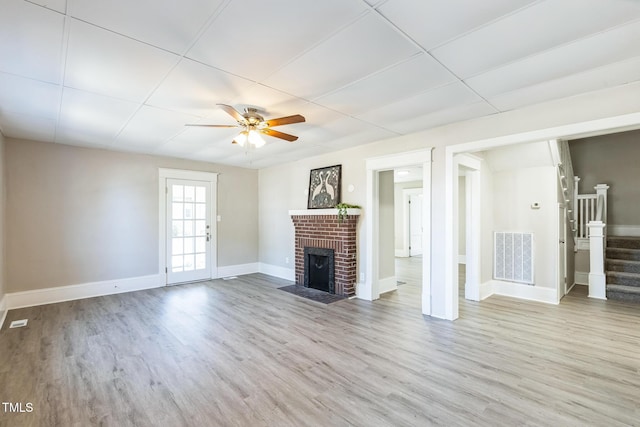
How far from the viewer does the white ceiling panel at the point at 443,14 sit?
1.64m

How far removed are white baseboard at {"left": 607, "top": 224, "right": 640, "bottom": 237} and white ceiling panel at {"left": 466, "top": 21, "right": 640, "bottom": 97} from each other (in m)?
5.86

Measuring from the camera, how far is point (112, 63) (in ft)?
7.42

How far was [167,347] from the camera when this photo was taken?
3.06 metres

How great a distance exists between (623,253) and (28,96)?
882cm

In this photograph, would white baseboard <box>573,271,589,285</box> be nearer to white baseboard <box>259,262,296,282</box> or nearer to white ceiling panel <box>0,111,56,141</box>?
white baseboard <box>259,262,296,282</box>

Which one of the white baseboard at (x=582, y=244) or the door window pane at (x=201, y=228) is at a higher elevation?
the door window pane at (x=201, y=228)

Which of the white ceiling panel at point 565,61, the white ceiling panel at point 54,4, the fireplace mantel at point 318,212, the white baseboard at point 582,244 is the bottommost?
the white baseboard at point 582,244

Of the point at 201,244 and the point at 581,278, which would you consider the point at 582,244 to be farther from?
the point at 201,244

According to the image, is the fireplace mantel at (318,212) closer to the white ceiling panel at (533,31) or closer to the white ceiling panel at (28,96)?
the white ceiling panel at (533,31)

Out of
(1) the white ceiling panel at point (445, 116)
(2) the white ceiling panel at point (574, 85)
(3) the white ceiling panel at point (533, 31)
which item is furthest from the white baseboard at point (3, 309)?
(2) the white ceiling panel at point (574, 85)

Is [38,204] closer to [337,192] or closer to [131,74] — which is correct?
[131,74]

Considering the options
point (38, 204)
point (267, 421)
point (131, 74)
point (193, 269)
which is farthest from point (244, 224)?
point (267, 421)

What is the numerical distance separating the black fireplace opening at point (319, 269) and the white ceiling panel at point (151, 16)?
389 centimetres

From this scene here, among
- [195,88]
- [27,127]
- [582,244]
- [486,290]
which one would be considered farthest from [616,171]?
[27,127]
